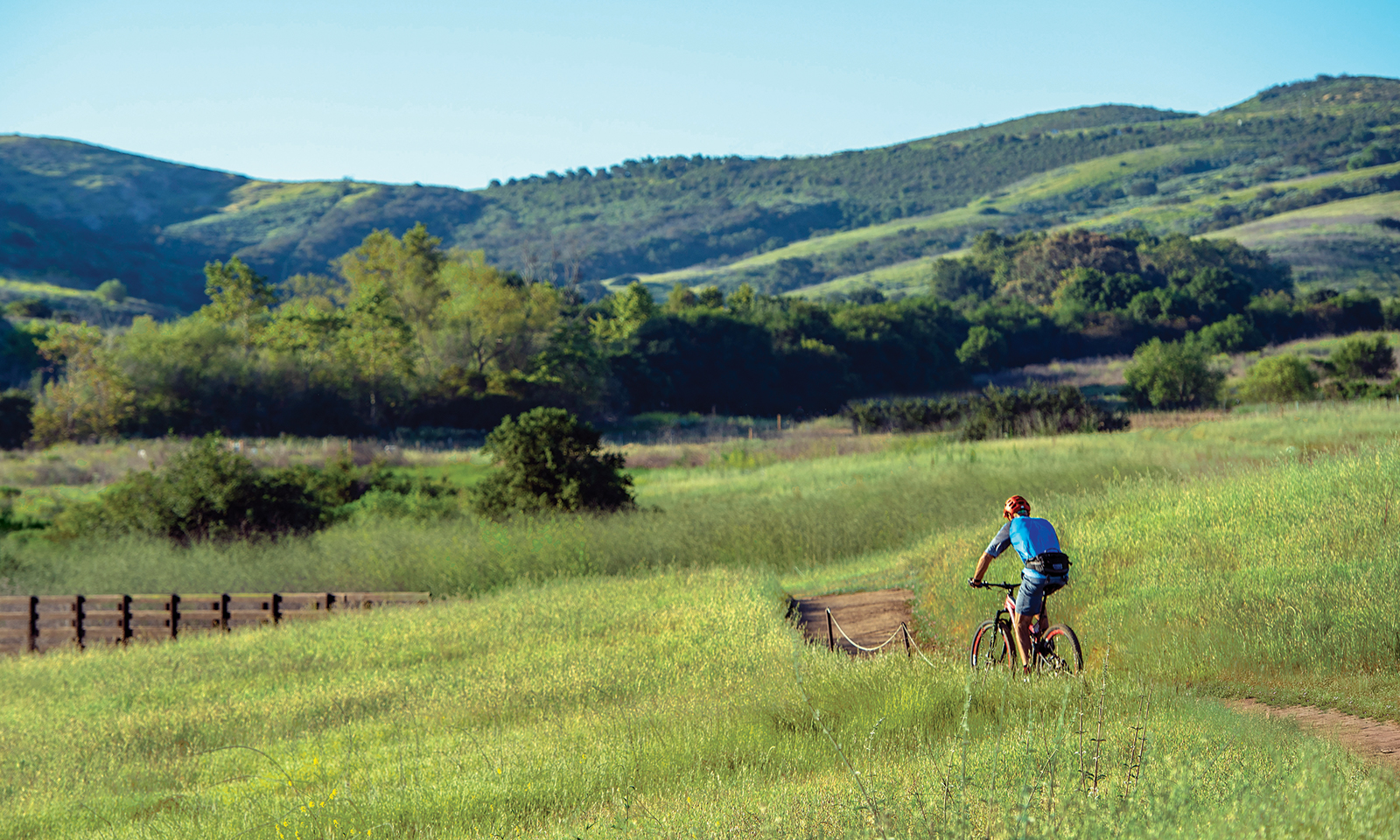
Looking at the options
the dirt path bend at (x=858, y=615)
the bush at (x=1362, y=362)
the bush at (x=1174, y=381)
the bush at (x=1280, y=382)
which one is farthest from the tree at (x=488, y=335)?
the dirt path bend at (x=858, y=615)

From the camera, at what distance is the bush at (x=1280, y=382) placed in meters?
44.9

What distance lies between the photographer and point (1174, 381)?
47406 mm

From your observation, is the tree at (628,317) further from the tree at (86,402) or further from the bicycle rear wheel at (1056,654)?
the bicycle rear wheel at (1056,654)

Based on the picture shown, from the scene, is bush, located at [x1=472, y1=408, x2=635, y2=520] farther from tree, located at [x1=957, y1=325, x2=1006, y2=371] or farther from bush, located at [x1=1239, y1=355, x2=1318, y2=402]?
tree, located at [x1=957, y1=325, x2=1006, y2=371]

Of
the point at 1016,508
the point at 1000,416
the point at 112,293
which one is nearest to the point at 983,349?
the point at 1000,416

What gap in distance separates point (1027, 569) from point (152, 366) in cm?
5187

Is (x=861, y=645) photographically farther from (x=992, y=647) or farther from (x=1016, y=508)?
(x=1016, y=508)

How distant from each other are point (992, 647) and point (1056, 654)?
64cm

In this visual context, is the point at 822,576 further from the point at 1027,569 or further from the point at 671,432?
the point at 671,432

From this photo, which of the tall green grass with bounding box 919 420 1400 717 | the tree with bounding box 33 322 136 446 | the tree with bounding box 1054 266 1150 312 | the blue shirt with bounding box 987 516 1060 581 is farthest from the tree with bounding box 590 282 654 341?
the blue shirt with bounding box 987 516 1060 581

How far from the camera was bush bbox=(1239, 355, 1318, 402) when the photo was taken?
44875 millimetres

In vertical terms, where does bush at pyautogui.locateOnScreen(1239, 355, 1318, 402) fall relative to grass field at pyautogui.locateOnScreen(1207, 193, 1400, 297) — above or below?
below

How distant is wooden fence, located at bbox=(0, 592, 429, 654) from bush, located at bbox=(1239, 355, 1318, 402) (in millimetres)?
39405

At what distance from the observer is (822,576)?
17859 mm
